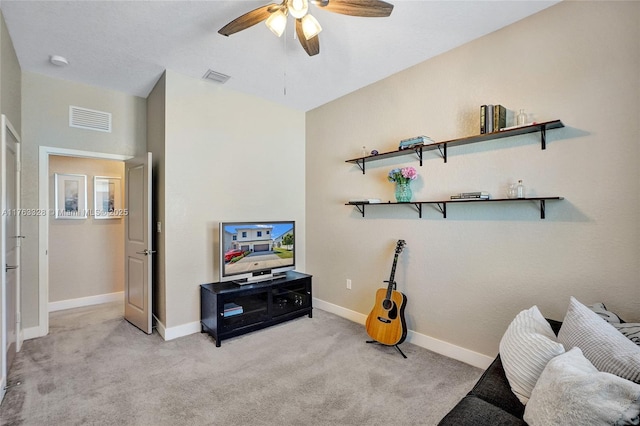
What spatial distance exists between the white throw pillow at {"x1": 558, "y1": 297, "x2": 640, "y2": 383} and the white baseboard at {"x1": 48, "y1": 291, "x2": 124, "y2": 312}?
17.0 feet

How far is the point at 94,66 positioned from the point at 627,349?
4336 millimetres

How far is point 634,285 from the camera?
1853 millimetres

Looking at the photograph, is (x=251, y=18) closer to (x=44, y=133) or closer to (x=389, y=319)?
(x=389, y=319)

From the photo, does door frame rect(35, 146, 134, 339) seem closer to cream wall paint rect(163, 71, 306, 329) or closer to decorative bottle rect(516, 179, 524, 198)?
cream wall paint rect(163, 71, 306, 329)

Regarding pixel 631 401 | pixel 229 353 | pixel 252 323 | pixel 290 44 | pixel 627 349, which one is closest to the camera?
pixel 631 401

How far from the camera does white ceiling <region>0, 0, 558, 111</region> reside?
7.10 feet

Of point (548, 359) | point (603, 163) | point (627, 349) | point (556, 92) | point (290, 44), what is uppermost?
point (290, 44)

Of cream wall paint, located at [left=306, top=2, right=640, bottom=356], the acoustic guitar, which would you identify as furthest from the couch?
the acoustic guitar

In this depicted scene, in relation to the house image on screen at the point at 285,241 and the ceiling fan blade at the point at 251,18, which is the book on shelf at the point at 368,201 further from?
the ceiling fan blade at the point at 251,18

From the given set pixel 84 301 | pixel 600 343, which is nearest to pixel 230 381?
pixel 600 343

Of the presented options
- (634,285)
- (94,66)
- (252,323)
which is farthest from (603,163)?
(94,66)

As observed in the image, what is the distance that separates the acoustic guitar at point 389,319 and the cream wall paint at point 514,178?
0.27m

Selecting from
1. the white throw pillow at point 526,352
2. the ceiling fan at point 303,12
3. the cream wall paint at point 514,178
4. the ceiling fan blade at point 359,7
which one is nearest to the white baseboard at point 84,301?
the cream wall paint at point 514,178

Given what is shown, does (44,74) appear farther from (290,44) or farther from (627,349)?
(627,349)
